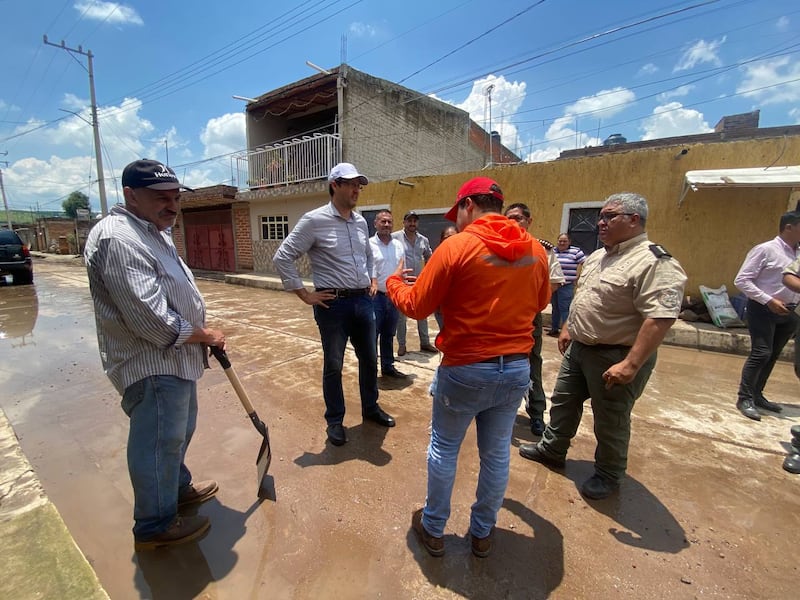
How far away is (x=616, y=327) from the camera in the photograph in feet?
6.84

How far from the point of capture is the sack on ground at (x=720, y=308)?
5.83 meters

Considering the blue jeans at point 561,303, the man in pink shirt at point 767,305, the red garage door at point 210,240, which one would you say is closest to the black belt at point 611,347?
the man in pink shirt at point 767,305

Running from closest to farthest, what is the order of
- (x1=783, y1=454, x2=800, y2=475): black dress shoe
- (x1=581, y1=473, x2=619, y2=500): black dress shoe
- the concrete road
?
the concrete road, (x1=581, y1=473, x2=619, y2=500): black dress shoe, (x1=783, y1=454, x2=800, y2=475): black dress shoe

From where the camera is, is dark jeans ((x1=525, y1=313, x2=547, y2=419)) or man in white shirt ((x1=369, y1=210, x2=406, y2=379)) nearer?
dark jeans ((x1=525, y1=313, x2=547, y2=419))

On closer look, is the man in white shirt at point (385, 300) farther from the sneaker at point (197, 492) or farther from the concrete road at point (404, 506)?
the sneaker at point (197, 492)

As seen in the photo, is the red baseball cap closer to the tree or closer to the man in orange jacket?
the man in orange jacket

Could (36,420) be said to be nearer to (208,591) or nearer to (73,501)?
(73,501)

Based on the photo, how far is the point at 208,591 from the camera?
166 centimetres

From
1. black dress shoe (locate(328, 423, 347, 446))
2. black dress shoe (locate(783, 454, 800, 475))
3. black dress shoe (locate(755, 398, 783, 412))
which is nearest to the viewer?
black dress shoe (locate(783, 454, 800, 475))

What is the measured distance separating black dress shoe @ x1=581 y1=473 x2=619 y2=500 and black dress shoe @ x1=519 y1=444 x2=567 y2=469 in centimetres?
24

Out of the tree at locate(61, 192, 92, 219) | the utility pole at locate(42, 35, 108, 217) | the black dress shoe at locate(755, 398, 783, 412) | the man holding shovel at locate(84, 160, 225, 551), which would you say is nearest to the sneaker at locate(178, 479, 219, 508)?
the man holding shovel at locate(84, 160, 225, 551)

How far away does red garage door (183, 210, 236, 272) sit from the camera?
15836 millimetres

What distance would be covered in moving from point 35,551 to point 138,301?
4.04 feet

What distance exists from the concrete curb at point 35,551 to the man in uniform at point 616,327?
246cm
